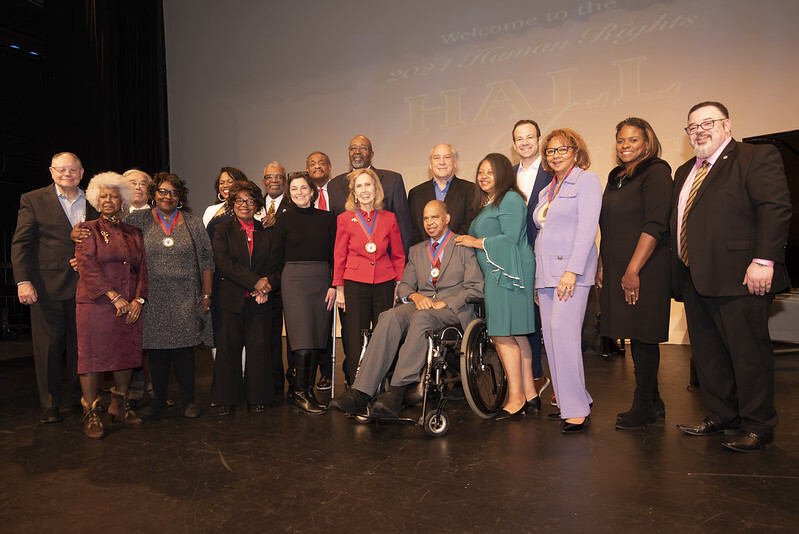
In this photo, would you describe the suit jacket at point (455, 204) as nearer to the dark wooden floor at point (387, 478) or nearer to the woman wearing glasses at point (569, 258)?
the woman wearing glasses at point (569, 258)

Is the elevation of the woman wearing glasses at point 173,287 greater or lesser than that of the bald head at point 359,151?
lesser

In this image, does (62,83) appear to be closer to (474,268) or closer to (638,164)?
(474,268)

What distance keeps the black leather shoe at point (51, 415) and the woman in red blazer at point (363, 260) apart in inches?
68.2


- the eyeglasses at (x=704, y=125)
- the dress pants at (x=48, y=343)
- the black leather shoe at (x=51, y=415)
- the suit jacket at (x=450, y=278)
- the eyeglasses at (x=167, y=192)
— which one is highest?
the eyeglasses at (x=704, y=125)

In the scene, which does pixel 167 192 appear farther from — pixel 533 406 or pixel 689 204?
pixel 689 204

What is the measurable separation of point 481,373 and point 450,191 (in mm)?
1244

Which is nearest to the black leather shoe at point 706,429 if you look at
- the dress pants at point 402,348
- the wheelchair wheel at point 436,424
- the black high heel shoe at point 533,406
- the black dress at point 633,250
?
the black dress at point 633,250

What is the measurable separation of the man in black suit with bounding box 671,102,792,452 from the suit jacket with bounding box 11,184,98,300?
137 inches

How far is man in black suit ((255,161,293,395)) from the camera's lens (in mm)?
3865

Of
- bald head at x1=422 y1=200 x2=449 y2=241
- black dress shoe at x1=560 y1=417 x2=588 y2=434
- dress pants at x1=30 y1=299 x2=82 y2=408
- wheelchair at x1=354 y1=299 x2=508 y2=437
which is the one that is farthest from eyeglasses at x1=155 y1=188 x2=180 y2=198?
black dress shoe at x1=560 y1=417 x2=588 y2=434

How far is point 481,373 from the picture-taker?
10.9 feet

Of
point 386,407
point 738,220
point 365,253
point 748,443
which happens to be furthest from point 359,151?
point 748,443

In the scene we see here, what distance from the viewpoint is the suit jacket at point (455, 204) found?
3.86 m

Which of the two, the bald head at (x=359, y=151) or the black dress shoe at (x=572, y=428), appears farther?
the bald head at (x=359, y=151)
